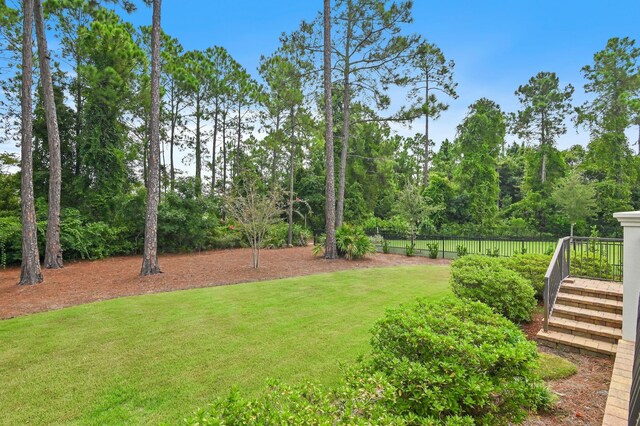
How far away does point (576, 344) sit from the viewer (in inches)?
168

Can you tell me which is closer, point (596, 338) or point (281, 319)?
point (596, 338)

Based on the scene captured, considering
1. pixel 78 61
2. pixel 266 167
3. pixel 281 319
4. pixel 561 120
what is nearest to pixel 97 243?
pixel 78 61

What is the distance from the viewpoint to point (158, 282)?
339 inches

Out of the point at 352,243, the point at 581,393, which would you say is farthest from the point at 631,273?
the point at 352,243

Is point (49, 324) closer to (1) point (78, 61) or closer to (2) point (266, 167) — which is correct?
(1) point (78, 61)

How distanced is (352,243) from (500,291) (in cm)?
757

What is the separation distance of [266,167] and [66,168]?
1270 cm

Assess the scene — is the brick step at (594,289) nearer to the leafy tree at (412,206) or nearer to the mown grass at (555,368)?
the mown grass at (555,368)

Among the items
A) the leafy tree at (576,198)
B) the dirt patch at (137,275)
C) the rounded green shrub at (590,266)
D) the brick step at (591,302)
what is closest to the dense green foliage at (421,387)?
the brick step at (591,302)

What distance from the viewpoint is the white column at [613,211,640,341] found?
4133 mm

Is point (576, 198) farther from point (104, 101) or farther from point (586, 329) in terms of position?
point (104, 101)

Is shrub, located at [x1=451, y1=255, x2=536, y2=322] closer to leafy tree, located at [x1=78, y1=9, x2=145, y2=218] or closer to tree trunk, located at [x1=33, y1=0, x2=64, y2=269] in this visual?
tree trunk, located at [x1=33, y1=0, x2=64, y2=269]

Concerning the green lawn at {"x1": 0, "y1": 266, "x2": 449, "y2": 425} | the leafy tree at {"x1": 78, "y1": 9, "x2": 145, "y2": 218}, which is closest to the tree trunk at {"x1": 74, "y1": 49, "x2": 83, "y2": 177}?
the leafy tree at {"x1": 78, "y1": 9, "x2": 145, "y2": 218}

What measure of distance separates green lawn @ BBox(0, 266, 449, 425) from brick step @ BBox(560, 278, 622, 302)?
233 centimetres
